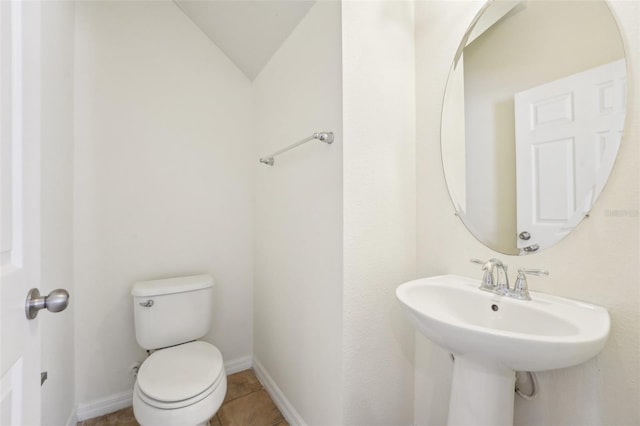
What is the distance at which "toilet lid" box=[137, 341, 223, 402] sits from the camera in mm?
1078

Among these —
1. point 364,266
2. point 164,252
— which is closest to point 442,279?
point 364,266

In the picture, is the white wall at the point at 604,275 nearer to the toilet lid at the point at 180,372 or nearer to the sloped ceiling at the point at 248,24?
the sloped ceiling at the point at 248,24

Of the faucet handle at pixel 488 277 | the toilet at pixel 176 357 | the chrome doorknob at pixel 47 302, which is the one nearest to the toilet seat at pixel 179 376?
the toilet at pixel 176 357

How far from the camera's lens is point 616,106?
0.75m

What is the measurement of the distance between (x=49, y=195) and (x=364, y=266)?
50.8 inches

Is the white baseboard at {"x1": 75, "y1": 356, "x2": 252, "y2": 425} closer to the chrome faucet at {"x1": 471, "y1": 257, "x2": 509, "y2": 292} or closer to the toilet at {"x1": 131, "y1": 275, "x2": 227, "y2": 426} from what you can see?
the toilet at {"x1": 131, "y1": 275, "x2": 227, "y2": 426}

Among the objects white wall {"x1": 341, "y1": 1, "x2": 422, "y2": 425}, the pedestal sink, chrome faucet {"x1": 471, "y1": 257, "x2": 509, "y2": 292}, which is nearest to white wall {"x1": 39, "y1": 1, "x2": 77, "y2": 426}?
white wall {"x1": 341, "y1": 1, "x2": 422, "y2": 425}

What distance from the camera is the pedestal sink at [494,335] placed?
0.62m

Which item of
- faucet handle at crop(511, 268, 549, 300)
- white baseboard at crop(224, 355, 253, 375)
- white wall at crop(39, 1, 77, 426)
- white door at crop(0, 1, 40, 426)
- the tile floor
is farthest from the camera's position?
white baseboard at crop(224, 355, 253, 375)

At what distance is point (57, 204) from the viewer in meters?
1.17

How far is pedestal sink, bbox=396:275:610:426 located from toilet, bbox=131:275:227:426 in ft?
2.99

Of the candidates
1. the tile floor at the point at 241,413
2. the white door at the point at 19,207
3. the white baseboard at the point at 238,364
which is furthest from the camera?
the white baseboard at the point at 238,364

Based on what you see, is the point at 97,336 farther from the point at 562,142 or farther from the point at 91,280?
the point at 562,142

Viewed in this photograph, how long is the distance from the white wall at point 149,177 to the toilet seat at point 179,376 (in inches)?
17.1
